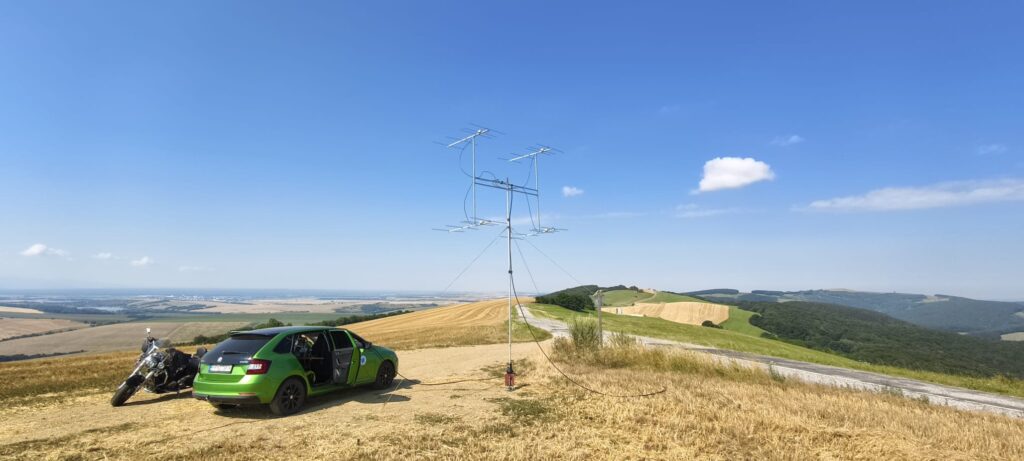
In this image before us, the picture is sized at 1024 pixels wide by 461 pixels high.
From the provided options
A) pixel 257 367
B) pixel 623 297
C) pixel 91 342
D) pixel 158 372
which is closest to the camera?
pixel 257 367

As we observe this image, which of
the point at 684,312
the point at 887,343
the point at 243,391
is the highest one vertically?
the point at 243,391

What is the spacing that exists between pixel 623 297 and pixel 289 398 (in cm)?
11207

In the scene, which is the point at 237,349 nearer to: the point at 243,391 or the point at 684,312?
the point at 243,391

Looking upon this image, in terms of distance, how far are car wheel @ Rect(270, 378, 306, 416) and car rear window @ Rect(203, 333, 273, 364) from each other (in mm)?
984

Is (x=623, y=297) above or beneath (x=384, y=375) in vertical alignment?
beneath

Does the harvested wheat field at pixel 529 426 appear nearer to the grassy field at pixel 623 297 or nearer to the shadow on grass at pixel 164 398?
the shadow on grass at pixel 164 398

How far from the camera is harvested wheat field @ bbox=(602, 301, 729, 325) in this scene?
76.8 metres

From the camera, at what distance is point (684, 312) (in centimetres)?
8031

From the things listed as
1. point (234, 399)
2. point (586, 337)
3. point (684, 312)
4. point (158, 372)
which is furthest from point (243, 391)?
point (684, 312)

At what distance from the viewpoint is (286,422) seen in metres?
9.41

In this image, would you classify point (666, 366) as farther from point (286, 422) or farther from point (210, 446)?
point (210, 446)

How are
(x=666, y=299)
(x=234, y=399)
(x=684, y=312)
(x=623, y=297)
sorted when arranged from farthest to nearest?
(x=623, y=297)
(x=666, y=299)
(x=684, y=312)
(x=234, y=399)

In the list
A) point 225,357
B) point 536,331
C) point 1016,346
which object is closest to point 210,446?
point 225,357

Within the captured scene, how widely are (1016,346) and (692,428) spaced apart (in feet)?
586
